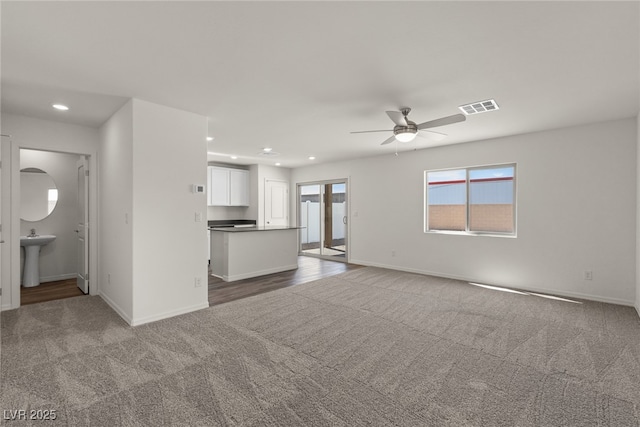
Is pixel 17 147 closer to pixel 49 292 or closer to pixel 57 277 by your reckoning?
pixel 49 292

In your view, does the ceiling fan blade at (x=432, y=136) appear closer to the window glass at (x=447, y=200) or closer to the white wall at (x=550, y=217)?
the white wall at (x=550, y=217)

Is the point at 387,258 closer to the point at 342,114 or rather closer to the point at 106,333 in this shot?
the point at 342,114

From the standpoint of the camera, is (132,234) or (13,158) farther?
(13,158)

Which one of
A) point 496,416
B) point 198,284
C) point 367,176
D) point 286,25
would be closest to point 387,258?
point 367,176

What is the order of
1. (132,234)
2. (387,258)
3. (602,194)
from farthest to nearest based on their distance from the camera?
(387,258)
(602,194)
(132,234)

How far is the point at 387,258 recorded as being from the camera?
655 centimetres

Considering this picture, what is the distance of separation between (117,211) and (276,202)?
16.2 ft

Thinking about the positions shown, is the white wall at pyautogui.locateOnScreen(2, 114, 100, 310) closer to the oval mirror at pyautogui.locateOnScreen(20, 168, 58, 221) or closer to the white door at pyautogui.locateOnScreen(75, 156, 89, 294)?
the white door at pyautogui.locateOnScreen(75, 156, 89, 294)

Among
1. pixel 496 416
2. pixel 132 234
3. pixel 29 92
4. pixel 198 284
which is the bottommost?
pixel 496 416

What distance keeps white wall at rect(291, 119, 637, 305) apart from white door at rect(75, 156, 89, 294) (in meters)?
5.50

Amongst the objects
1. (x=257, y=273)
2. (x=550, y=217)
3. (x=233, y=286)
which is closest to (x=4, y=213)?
(x=233, y=286)

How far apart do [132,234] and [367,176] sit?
4946 millimetres

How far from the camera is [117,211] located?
370 cm

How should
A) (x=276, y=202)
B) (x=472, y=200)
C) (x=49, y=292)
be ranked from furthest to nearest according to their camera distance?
1. (x=276, y=202)
2. (x=472, y=200)
3. (x=49, y=292)
